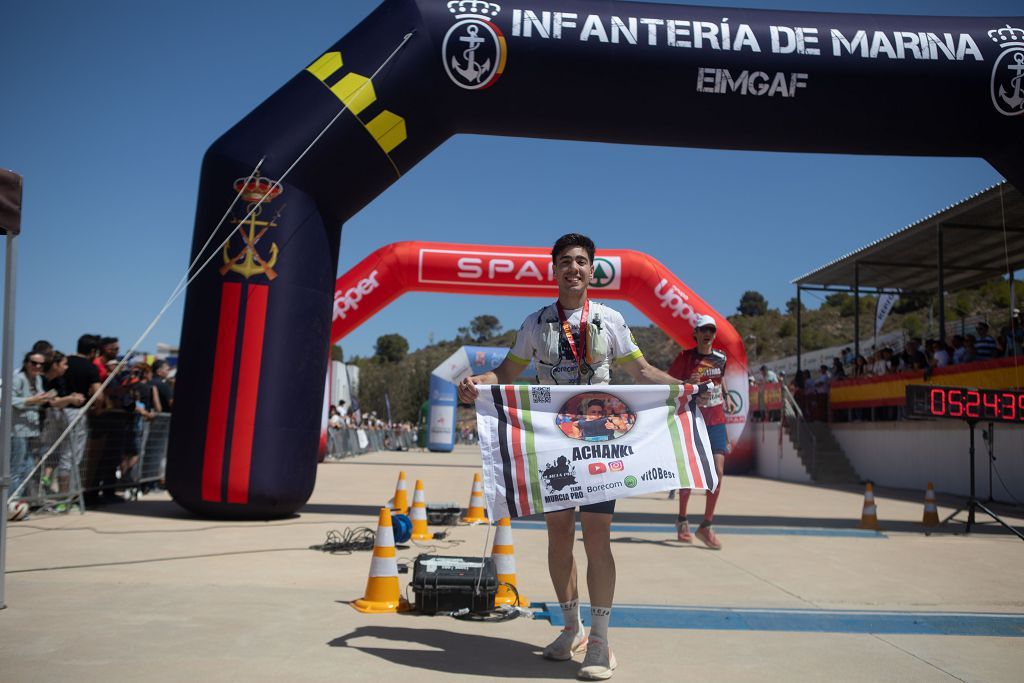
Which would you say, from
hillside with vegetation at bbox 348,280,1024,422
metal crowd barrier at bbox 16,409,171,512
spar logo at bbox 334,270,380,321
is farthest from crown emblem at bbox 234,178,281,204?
hillside with vegetation at bbox 348,280,1024,422

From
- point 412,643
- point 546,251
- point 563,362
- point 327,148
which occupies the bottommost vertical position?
point 412,643

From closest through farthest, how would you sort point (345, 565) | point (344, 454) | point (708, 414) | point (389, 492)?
point (345, 565), point (708, 414), point (389, 492), point (344, 454)

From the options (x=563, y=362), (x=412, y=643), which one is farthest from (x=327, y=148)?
(x=412, y=643)

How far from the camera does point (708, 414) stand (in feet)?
25.3

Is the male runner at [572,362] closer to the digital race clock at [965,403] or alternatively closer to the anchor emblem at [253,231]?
the anchor emblem at [253,231]

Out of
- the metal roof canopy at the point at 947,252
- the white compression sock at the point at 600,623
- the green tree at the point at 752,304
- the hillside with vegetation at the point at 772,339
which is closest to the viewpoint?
the white compression sock at the point at 600,623

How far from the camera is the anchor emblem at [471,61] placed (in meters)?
8.16

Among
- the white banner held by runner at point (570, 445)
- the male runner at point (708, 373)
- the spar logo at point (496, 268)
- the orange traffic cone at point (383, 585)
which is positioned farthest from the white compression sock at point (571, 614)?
the spar logo at point (496, 268)

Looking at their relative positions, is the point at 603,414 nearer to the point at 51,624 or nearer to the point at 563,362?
the point at 563,362

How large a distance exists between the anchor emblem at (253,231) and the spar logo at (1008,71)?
25.0 feet

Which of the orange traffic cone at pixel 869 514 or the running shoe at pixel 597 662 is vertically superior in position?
the orange traffic cone at pixel 869 514

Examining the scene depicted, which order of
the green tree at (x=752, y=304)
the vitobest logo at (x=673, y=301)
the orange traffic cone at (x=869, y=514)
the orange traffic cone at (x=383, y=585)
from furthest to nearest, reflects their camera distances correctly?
the green tree at (x=752, y=304) → the vitobest logo at (x=673, y=301) → the orange traffic cone at (x=869, y=514) → the orange traffic cone at (x=383, y=585)

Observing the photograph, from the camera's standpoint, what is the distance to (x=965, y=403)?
9180 millimetres

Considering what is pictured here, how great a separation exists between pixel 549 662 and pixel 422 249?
13.3m
